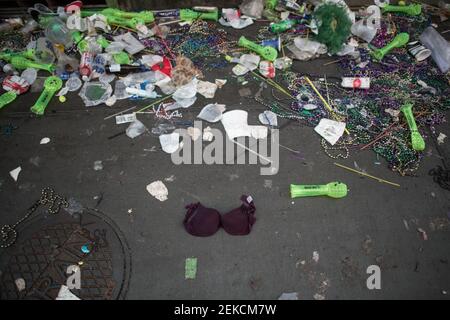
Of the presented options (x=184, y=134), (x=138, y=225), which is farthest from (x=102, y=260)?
(x=184, y=134)

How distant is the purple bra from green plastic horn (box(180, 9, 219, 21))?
2.72m

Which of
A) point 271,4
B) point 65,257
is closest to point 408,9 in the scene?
point 271,4

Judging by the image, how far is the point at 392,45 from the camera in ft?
12.8

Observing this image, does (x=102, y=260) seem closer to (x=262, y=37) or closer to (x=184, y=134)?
(x=184, y=134)

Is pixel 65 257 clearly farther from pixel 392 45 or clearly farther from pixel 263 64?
pixel 392 45

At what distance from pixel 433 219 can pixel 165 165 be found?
8.22ft

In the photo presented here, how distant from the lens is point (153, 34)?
4.18 m

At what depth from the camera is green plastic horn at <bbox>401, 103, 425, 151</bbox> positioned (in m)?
3.18

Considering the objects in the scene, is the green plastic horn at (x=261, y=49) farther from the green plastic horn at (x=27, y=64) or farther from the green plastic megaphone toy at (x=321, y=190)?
the green plastic horn at (x=27, y=64)

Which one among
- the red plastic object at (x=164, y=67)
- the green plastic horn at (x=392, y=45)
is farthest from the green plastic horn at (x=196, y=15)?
the green plastic horn at (x=392, y=45)

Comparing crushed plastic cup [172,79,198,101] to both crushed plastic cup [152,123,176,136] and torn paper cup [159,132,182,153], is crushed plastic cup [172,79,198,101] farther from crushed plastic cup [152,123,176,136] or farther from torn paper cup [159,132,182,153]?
torn paper cup [159,132,182,153]

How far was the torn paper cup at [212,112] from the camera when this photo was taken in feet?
11.3

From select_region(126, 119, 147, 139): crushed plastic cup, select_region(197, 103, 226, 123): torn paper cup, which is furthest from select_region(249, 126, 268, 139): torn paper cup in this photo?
select_region(126, 119, 147, 139): crushed plastic cup

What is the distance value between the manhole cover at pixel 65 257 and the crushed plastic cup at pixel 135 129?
879 mm
